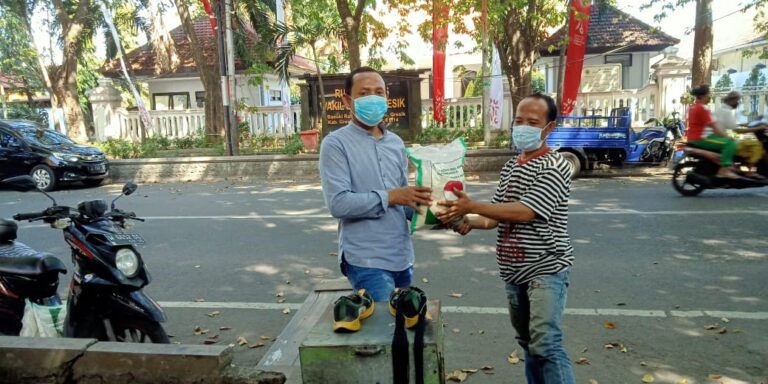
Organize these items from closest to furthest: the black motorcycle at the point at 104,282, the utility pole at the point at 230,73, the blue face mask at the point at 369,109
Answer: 1. the blue face mask at the point at 369,109
2. the black motorcycle at the point at 104,282
3. the utility pole at the point at 230,73

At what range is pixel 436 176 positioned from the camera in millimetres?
2451

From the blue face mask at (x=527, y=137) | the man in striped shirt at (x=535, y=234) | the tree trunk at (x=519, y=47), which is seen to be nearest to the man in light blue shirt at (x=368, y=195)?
the man in striped shirt at (x=535, y=234)

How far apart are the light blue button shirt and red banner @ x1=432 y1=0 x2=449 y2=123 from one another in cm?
1228

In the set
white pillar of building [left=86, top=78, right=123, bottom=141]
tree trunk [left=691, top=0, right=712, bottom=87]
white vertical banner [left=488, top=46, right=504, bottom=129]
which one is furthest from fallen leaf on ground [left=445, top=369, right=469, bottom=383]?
white pillar of building [left=86, top=78, right=123, bottom=141]

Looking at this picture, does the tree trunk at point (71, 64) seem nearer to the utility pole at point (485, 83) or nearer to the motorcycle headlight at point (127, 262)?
the utility pole at point (485, 83)

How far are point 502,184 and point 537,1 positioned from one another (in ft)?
43.7

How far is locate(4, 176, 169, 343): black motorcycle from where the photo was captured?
3.10 m

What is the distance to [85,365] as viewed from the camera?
109 inches

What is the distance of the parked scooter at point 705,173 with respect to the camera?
26.6 feet

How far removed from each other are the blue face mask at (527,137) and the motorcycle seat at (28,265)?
2.80 m

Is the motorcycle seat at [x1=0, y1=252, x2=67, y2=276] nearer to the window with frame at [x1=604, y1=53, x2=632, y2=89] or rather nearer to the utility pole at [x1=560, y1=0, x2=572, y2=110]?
the utility pole at [x1=560, y1=0, x2=572, y2=110]

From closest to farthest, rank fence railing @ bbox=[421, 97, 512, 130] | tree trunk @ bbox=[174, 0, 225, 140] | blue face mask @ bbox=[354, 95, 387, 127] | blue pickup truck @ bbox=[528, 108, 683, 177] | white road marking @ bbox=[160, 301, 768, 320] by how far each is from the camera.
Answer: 1. blue face mask @ bbox=[354, 95, 387, 127]
2. white road marking @ bbox=[160, 301, 768, 320]
3. blue pickup truck @ bbox=[528, 108, 683, 177]
4. fence railing @ bbox=[421, 97, 512, 130]
5. tree trunk @ bbox=[174, 0, 225, 140]

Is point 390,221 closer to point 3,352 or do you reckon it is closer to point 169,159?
point 3,352

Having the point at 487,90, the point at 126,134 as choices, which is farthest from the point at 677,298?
the point at 126,134
